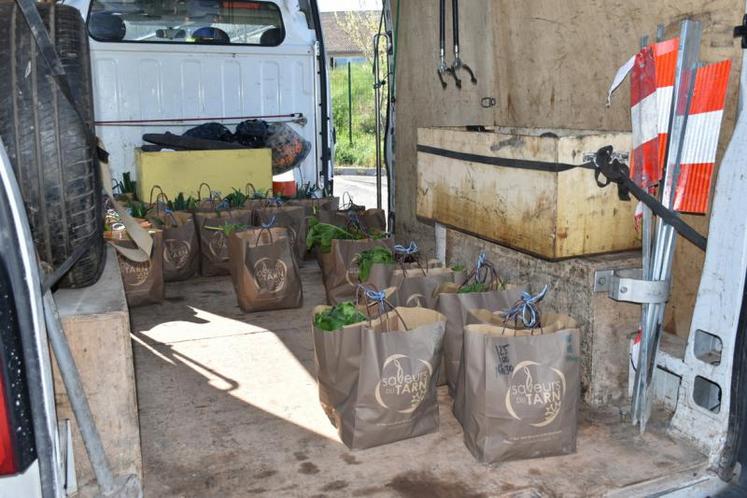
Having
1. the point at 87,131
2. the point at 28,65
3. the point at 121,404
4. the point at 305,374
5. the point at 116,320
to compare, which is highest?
the point at 28,65

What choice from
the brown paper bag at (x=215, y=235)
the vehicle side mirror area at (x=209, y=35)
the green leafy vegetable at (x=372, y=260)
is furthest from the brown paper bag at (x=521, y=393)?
the vehicle side mirror area at (x=209, y=35)

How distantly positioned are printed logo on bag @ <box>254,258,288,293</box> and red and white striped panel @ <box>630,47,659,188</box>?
2244 millimetres

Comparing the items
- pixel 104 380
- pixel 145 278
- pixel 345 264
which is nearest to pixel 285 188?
pixel 145 278

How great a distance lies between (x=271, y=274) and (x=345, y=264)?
1.42 ft

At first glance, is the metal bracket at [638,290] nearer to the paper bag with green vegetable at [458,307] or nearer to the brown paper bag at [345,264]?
the paper bag with green vegetable at [458,307]

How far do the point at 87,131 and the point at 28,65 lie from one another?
25 cm

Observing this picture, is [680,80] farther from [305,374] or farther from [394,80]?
[394,80]

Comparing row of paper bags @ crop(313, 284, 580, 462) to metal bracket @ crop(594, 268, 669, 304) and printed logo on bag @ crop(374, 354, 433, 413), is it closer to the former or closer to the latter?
printed logo on bag @ crop(374, 354, 433, 413)

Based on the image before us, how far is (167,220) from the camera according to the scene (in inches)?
198

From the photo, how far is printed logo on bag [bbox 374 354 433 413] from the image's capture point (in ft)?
8.34

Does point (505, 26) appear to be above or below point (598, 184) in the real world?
above

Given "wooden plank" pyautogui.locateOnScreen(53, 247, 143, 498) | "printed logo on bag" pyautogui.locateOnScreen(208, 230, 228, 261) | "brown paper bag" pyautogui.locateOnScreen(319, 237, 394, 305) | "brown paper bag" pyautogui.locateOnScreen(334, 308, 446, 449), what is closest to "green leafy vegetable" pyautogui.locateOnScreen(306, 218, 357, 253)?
"brown paper bag" pyautogui.locateOnScreen(319, 237, 394, 305)

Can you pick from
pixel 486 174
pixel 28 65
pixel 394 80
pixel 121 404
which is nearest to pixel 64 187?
pixel 28 65

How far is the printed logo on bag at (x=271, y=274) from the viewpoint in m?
4.28
